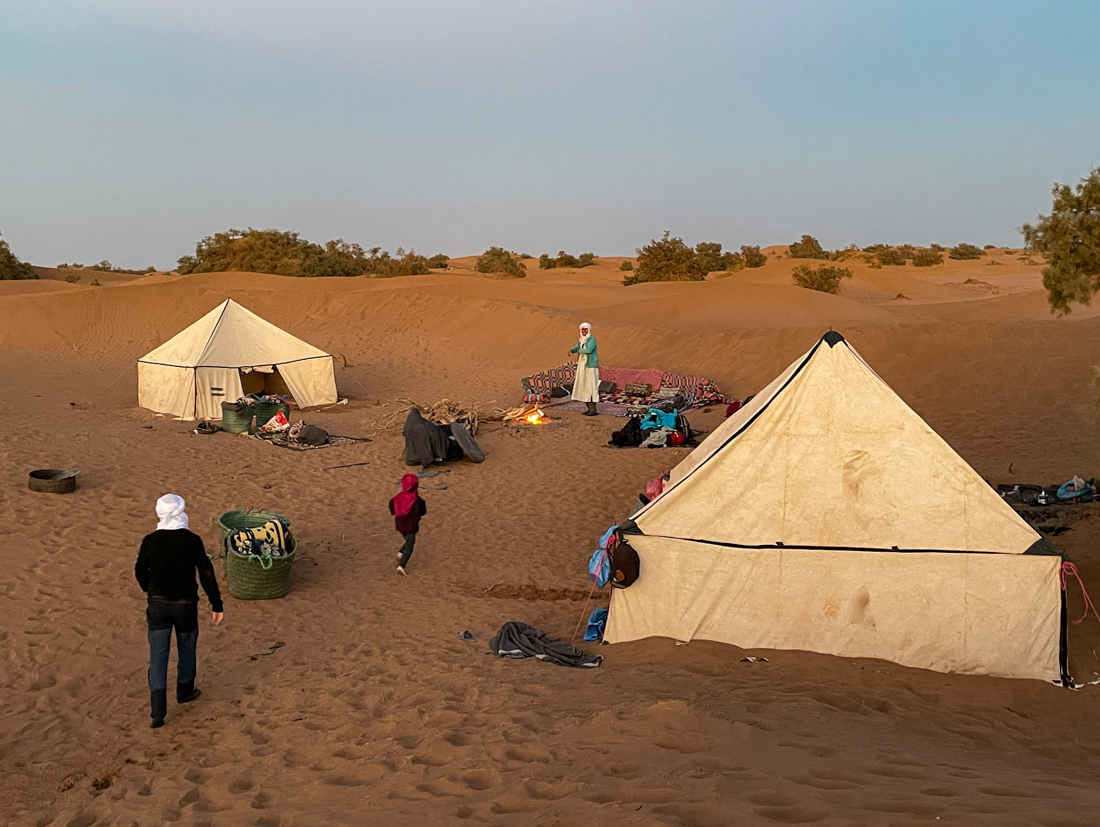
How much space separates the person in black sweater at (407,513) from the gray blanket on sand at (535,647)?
213cm

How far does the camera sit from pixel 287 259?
41812 mm

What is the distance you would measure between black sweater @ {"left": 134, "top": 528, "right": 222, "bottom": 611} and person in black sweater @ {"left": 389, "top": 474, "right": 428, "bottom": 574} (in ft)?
10.4

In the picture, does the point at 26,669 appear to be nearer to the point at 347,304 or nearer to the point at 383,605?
the point at 383,605

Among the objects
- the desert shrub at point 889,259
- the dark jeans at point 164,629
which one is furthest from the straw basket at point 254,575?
the desert shrub at point 889,259

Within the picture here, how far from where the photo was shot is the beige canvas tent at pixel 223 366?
678 inches

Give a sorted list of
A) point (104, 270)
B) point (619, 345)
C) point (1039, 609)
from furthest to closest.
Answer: point (104, 270)
point (619, 345)
point (1039, 609)

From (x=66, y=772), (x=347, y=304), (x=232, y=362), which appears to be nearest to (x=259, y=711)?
(x=66, y=772)

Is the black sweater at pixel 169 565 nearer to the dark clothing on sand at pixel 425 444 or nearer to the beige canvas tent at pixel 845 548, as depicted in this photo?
the beige canvas tent at pixel 845 548

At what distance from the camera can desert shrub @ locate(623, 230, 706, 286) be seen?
135ft

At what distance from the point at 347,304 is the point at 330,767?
84.5 feet

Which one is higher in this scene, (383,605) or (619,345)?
(619,345)

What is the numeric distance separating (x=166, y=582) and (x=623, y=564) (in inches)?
124

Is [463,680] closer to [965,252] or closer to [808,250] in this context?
[808,250]

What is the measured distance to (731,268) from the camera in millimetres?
46562
